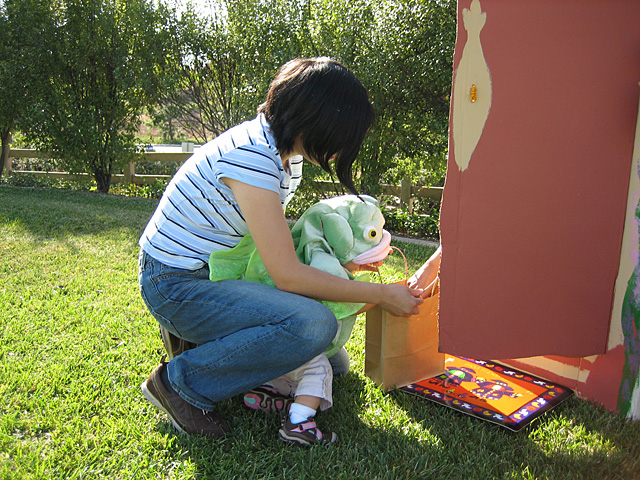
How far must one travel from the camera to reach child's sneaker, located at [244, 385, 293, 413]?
7.09 feet

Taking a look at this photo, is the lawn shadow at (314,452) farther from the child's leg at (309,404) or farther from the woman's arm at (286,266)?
the woman's arm at (286,266)

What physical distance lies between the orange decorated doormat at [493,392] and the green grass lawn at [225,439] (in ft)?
0.14

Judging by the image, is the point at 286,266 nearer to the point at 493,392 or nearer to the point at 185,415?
the point at 185,415

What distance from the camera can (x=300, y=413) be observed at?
1946 millimetres

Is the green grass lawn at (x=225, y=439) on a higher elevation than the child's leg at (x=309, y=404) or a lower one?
lower

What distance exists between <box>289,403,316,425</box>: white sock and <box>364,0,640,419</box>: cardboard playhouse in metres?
0.55

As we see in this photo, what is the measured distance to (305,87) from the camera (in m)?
1.79

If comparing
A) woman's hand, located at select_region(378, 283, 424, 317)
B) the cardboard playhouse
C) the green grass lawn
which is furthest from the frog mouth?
the green grass lawn

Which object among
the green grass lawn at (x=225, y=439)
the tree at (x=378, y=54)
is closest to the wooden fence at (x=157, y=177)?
the tree at (x=378, y=54)

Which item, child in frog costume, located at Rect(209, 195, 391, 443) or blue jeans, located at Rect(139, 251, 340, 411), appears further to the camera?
child in frog costume, located at Rect(209, 195, 391, 443)

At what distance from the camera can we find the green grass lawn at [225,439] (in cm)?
176

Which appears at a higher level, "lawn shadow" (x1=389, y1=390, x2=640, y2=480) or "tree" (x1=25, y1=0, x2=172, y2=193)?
"tree" (x1=25, y1=0, x2=172, y2=193)

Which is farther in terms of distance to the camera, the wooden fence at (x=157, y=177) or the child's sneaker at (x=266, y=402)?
the wooden fence at (x=157, y=177)

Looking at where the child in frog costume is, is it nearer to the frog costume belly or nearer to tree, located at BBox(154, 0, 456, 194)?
the frog costume belly
